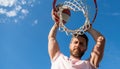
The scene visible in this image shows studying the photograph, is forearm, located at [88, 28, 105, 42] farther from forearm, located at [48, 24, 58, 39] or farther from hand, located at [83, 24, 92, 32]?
forearm, located at [48, 24, 58, 39]

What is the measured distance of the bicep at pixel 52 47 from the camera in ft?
25.6

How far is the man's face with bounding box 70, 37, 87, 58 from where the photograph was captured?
7.62 meters

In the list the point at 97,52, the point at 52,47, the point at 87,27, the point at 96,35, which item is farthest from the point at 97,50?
the point at 52,47

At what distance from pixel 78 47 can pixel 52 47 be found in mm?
636

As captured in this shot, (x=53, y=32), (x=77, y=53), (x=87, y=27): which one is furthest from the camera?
(x=87, y=27)

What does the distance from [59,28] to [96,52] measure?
4.10ft

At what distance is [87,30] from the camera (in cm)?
827

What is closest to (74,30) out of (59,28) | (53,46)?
(59,28)

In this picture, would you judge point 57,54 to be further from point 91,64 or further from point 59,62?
point 91,64

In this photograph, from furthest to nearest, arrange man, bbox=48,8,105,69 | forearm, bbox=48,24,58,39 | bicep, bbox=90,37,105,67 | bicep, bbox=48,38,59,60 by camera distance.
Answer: forearm, bbox=48,24,58,39 < bicep, bbox=48,38,59,60 < bicep, bbox=90,37,105,67 < man, bbox=48,8,105,69

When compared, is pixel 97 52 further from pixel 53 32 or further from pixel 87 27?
pixel 53 32

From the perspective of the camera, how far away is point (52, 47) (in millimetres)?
7867

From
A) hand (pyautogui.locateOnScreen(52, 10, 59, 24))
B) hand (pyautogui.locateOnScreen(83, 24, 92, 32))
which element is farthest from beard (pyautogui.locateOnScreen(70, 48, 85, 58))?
hand (pyautogui.locateOnScreen(52, 10, 59, 24))

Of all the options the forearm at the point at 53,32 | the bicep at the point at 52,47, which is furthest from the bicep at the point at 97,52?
the forearm at the point at 53,32
